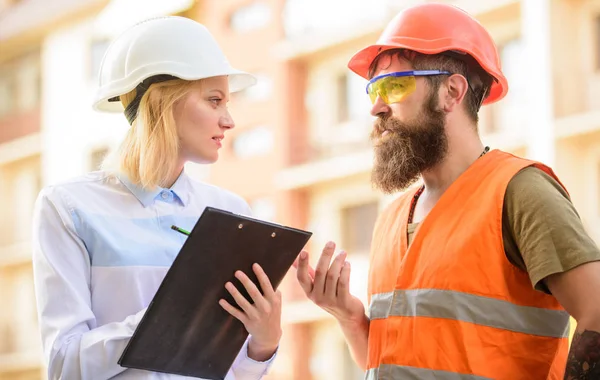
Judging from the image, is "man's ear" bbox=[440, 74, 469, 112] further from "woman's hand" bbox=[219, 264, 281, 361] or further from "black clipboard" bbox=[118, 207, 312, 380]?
"woman's hand" bbox=[219, 264, 281, 361]

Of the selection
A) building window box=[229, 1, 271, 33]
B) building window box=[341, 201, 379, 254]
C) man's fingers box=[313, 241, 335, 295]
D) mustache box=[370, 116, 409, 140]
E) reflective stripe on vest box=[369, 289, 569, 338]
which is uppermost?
building window box=[229, 1, 271, 33]

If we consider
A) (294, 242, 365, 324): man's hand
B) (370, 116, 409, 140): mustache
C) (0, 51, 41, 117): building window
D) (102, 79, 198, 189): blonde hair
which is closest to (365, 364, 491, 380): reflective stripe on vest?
(294, 242, 365, 324): man's hand

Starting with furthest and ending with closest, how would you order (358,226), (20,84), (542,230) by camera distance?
(20,84) → (358,226) → (542,230)

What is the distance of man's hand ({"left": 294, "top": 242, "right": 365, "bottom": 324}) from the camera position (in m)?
2.71

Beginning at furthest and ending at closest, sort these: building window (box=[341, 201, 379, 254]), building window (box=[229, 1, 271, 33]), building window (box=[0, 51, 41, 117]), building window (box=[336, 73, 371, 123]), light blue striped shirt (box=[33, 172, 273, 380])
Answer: building window (box=[0, 51, 41, 117]) < building window (box=[229, 1, 271, 33]) < building window (box=[336, 73, 371, 123]) < building window (box=[341, 201, 379, 254]) < light blue striped shirt (box=[33, 172, 273, 380])

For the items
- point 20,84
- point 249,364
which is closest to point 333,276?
point 249,364

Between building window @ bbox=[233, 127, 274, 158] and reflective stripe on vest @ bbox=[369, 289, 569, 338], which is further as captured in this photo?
building window @ bbox=[233, 127, 274, 158]

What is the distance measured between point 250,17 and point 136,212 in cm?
1236

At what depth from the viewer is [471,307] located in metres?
2.41

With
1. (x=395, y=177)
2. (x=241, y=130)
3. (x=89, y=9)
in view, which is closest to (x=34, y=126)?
(x=89, y=9)

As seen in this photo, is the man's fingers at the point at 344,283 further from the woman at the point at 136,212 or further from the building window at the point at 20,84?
the building window at the point at 20,84

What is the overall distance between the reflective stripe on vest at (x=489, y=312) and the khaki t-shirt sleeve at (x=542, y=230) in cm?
10

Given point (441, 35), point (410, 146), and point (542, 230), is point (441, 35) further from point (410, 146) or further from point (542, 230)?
Result: point (542, 230)

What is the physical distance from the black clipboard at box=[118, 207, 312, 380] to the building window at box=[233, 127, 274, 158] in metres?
11.7
